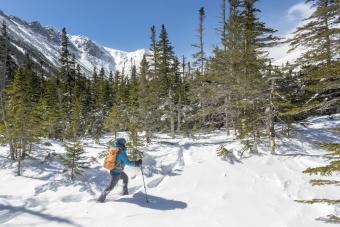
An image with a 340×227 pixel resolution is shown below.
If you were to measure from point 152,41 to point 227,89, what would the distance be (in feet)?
53.7

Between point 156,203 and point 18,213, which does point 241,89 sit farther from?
point 18,213

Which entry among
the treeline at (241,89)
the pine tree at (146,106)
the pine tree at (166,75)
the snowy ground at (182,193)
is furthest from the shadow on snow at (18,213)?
the pine tree at (166,75)

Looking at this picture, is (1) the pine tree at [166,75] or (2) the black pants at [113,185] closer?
(2) the black pants at [113,185]

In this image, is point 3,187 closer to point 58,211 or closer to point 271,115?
point 58,211

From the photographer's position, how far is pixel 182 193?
9219mm

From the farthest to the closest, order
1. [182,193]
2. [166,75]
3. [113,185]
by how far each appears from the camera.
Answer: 1. [166,75]
2. [182,193]
3. [113,185]

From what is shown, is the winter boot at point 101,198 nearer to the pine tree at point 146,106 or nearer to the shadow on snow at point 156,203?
the shadow on snow at point 156,203

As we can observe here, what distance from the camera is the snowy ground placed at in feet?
23.9

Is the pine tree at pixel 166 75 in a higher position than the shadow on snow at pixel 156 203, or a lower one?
higher

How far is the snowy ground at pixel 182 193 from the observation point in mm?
7277

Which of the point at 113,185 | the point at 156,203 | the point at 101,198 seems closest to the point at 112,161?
the point at 113,185

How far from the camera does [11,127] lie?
44.1ft

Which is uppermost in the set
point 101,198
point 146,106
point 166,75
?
point 166,75

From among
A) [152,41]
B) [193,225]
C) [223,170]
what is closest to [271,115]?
[223,170]
